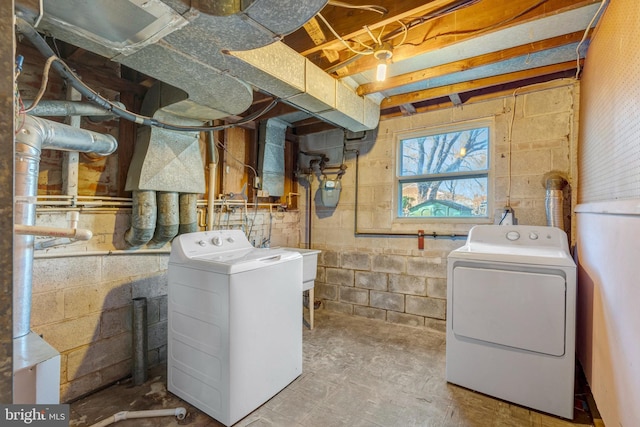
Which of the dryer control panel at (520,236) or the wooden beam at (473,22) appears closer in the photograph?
the wooden beam at (473,22)

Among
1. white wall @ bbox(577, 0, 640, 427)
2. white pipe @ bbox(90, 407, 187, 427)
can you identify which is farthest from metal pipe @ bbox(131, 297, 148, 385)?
white wall @ bbox(577, 0, 640, 427)

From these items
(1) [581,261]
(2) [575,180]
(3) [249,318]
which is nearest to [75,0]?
(3) [249,318]

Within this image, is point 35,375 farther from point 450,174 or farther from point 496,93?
point 496,93

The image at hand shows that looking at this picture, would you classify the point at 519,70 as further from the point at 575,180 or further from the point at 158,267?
the point at 158,267

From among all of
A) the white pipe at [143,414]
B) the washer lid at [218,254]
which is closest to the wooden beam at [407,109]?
the washer lid at [218,254]

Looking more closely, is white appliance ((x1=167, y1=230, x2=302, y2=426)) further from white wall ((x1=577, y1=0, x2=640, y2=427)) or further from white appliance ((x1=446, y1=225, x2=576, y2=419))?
white wall ((x1=577, y1=0, x2=640, y2=427))

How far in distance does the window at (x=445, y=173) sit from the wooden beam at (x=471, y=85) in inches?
16.6

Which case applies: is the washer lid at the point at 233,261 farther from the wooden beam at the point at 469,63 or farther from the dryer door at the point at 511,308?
the wooden beam at the point at 469,63

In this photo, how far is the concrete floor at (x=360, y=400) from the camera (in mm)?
1838

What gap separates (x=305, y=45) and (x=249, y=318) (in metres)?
1.92

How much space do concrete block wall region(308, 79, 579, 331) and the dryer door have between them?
1.03 meters

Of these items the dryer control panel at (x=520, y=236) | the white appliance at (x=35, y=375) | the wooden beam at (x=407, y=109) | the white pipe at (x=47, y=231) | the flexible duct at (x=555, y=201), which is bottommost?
the white appliance at (x=35, y=375)

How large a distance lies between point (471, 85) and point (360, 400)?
2.78 metres

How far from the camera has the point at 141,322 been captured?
2260 mm
